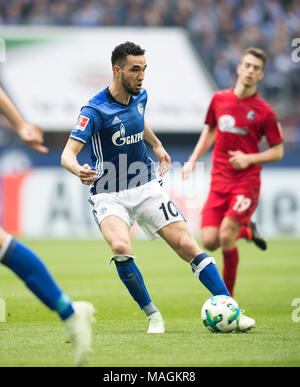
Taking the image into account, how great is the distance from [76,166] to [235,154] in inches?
107

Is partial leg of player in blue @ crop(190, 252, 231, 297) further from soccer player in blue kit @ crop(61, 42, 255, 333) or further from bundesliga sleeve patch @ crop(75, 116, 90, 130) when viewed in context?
bundesliga sleeve patch @ crop(75, 116, 90, 130)

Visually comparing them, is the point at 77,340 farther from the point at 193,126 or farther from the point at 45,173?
the point at 193,126

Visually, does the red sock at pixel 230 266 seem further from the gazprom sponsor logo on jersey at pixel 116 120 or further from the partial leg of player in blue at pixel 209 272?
the gazprom sponsor logo on jersey at pixel 116 120

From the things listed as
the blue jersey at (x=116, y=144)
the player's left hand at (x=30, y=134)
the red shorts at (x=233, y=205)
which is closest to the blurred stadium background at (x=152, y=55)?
the red shorts at (x=233, y=205)

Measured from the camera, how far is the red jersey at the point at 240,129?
819cm

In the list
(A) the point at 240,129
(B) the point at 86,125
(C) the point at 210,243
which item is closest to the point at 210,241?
(C) the point at 210,243

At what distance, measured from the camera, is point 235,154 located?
26.1ft

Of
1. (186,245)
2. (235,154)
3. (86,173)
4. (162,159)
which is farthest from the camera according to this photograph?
(235,154)

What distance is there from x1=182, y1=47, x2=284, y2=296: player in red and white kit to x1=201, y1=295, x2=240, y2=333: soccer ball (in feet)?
5.97

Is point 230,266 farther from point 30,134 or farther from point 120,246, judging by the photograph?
point 30,134

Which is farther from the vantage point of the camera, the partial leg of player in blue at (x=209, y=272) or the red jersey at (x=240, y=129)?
the red jersey at (x=240, y=129)

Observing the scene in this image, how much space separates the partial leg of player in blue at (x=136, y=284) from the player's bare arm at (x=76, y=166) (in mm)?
940

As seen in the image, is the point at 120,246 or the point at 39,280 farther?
the point at 120,246

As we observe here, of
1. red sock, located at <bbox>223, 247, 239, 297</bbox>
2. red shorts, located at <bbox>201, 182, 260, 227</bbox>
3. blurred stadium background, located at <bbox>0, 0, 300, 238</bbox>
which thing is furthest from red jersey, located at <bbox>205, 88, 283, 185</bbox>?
blurred stadium background, located at <bbox>0, 0, 300, 238</bbox>
